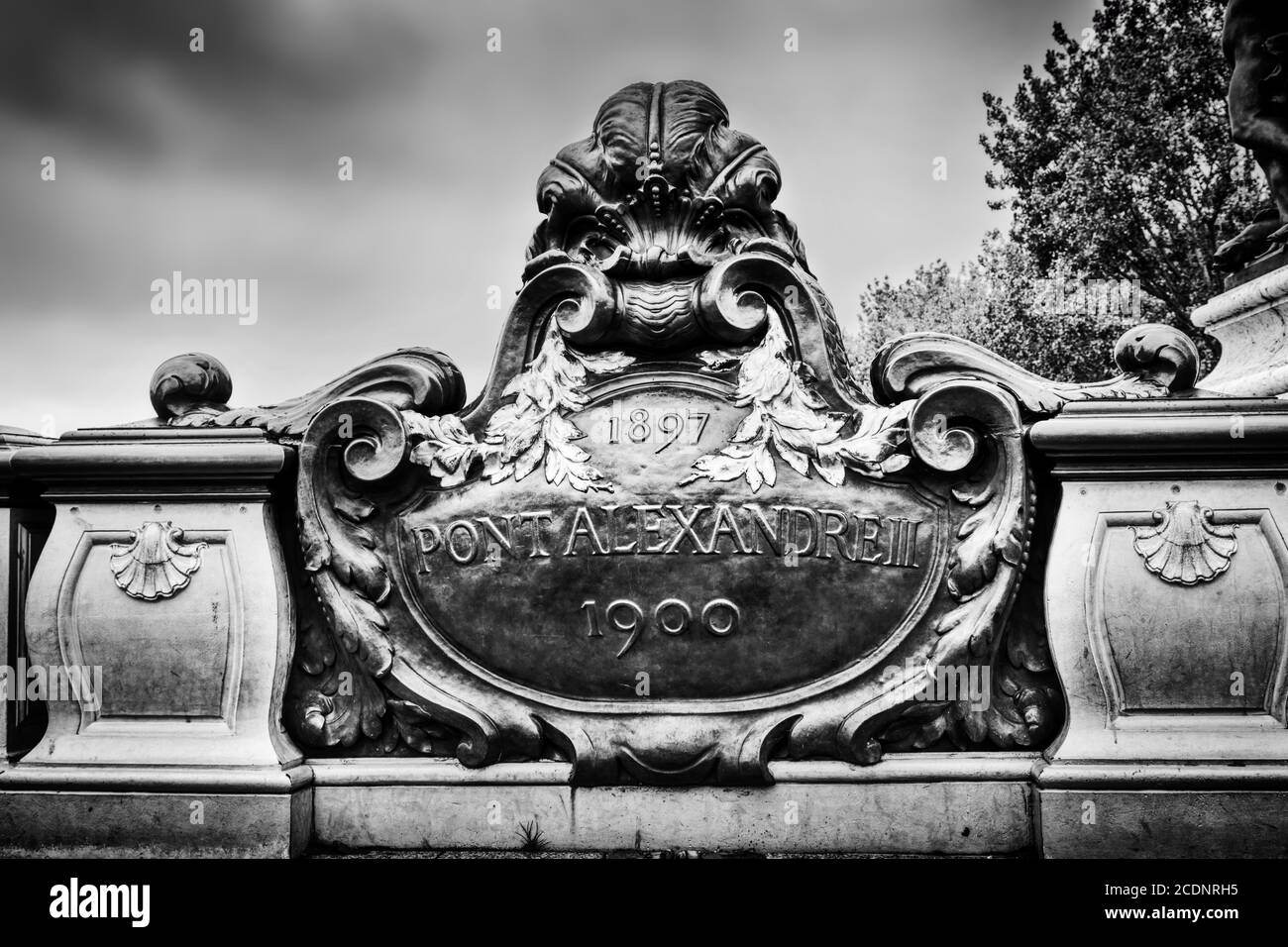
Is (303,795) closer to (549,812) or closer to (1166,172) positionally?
(549,812)

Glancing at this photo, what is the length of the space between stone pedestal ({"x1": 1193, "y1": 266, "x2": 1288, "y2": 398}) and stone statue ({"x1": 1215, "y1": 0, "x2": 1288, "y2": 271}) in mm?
209

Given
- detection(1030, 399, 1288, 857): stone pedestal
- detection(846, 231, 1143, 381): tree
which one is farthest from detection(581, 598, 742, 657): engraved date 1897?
detection(846, 231, 1143, 381): tree

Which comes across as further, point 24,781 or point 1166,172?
point 1166,172

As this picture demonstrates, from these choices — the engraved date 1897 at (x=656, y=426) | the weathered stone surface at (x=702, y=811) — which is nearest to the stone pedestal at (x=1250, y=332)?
the weathered stone surface at (x=702, y=811)

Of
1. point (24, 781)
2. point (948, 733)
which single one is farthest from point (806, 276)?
point (24, 781)

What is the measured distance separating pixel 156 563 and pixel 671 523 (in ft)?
6.13

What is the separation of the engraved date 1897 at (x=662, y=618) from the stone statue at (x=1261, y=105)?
10.6ft

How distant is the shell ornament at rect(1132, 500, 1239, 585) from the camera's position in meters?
3.21

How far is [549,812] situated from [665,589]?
885 millimetres

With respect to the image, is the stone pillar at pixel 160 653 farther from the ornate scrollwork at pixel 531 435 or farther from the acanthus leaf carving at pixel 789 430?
the acanthus leaf carving at pixel 789 430

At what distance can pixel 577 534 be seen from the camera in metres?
3.49

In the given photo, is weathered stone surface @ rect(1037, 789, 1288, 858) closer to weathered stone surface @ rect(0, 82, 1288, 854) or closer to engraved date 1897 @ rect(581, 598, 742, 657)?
weathered stone surface @ rect(0, 82, 1288, 854)

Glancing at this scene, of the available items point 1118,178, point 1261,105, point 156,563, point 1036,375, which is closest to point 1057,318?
point 1118,178

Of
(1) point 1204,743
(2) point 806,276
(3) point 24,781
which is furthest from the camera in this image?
(2) point 806,276
